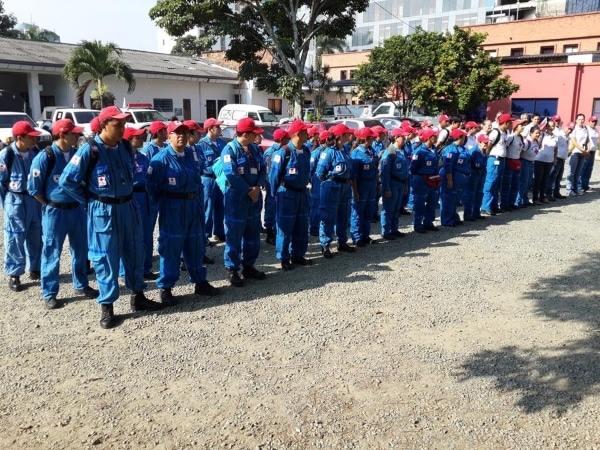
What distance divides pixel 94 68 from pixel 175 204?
20293 millimetres

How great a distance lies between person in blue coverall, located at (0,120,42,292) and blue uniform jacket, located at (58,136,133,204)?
136 centimetres

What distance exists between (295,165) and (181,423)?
3486 mm

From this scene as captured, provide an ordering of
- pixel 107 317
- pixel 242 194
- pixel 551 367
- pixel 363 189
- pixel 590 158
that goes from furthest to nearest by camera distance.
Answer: pixel 590 158, pixel 363 189, pixel 242 194, pixel 107 317, pixel 551 367

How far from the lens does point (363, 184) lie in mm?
7492

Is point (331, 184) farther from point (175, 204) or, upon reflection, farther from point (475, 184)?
point (475, 184)

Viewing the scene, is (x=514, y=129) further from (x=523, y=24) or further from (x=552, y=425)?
(x=523, y=24)

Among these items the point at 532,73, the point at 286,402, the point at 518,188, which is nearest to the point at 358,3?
the point at 532,73

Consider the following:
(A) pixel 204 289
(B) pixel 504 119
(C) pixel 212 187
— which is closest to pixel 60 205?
(A) pixel 204 289

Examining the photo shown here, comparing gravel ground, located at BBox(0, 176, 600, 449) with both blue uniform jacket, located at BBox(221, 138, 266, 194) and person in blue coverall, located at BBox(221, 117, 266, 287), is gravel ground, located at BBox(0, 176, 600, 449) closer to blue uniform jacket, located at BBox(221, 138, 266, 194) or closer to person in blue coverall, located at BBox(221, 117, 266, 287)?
person in blue coverall, located at BBox(221, 117, 266, 287)

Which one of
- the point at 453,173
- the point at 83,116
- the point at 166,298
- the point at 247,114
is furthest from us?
the point at 247,114

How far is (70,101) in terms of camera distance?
24953mm

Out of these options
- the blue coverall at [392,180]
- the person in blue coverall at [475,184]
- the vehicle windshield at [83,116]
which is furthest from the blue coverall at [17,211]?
the vehicle windshield at [83,116]

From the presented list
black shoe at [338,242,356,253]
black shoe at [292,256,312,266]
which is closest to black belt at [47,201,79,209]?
black shoe at [292,256,312,266]

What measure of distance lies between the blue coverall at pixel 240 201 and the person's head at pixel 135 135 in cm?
88
